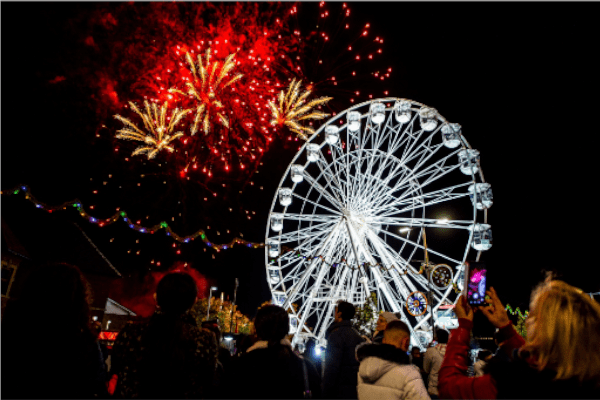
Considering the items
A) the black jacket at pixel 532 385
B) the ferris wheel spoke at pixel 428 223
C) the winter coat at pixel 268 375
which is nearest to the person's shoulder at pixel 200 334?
the winter coat at pixel 268 375

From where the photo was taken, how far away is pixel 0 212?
1777 cm

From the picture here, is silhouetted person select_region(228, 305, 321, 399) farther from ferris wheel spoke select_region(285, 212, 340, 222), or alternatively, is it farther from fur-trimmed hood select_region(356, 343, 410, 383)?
ferris wheel spoke select_region(285, 212, 340, 222)

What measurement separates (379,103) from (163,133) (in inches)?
336

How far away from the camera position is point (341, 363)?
16.0 feet

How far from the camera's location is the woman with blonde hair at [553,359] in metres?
1.92

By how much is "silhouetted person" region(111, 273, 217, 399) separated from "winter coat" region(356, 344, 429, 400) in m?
1.40

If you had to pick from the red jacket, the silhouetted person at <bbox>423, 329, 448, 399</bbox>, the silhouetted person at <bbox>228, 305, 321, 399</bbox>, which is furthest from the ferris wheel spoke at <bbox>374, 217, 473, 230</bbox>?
the silhouetted person at <bbox>228, 305, 321, 399</bbox>

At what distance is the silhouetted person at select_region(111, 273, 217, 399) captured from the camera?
9.27 ft

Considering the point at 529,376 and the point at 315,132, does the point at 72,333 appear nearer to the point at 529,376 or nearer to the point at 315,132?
the point at 529,376

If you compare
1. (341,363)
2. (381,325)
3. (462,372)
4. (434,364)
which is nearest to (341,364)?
(341,363)

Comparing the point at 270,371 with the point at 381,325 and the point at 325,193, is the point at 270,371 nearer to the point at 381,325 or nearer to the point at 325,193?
the point at 381,325

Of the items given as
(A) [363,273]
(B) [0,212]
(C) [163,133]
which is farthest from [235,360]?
(B) [0,212]

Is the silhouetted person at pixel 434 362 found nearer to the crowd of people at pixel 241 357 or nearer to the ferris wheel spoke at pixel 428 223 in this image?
the crowd of people at pixel 241 357

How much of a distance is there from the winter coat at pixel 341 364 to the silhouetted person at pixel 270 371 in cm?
167
